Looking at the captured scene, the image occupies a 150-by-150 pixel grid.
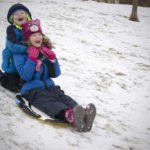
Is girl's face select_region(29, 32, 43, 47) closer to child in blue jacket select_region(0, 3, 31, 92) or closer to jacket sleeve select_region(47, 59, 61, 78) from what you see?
child in blue jacket select_region(0, 3, 31, 92)

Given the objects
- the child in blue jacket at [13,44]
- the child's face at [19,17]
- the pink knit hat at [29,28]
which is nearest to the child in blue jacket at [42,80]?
the pink knit hat at [29,28]

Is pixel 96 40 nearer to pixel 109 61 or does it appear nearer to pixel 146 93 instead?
pixel 109 61

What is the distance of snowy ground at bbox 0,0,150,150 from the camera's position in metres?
2.16

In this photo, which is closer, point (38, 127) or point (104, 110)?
point (38, 127)

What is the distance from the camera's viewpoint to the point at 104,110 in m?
3.08

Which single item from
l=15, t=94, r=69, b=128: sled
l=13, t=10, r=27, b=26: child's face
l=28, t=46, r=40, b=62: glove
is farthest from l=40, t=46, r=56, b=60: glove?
l=15, t=94, r=69, b=128: sled

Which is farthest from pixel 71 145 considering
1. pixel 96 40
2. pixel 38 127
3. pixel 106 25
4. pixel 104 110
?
pixel 106 25

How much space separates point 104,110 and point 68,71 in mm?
1495

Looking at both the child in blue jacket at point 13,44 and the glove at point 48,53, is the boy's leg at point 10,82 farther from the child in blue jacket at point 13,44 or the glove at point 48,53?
the glove at point 48,53

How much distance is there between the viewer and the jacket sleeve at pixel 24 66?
8.22ft

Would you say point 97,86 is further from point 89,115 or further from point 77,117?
point 77,117

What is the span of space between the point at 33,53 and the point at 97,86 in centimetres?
176

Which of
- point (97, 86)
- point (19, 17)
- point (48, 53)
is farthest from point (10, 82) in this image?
point (97, 86)

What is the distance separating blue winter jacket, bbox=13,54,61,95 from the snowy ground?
414 mm
